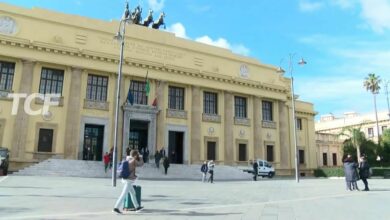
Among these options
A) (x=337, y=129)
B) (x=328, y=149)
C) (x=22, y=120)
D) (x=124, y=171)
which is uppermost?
(x=337, y=129)

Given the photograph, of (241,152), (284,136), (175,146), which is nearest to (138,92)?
(175,146)

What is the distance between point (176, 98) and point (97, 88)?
8136 millimetres

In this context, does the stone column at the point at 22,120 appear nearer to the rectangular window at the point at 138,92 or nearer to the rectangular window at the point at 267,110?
the rectangular window at the point at 138,92

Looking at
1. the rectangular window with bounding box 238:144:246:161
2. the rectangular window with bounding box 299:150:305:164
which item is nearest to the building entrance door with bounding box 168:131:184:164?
the rectangular window with bounding box 238:144:246:161

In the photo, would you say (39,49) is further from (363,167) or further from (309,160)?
(309,160)

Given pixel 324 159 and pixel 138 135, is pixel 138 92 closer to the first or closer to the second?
pixel 138 135

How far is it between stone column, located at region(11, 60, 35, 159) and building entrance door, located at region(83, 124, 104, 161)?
5114 millimetres

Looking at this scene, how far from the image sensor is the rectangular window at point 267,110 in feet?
140

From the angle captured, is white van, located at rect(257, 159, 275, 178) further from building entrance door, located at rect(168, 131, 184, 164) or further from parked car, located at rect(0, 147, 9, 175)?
parked car, located at rect(0, 147, 9, 175)

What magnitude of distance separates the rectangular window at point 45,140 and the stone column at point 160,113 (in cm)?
963

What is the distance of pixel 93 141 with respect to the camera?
32.4m

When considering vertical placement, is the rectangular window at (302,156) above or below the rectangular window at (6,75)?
below

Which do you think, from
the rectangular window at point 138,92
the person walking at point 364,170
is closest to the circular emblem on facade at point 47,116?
the rectangular window at point 138,92

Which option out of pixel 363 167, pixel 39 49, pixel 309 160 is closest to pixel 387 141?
pixel 309 160
